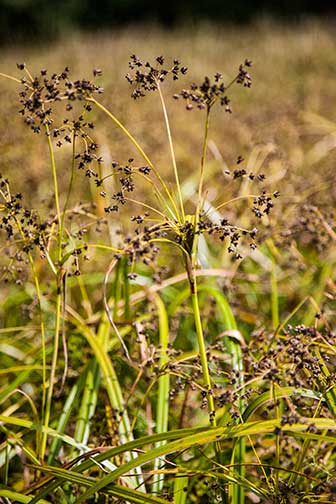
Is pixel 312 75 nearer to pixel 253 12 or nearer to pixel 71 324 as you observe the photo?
pixel 71 324

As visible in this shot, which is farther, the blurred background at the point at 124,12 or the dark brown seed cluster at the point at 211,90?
the blurred background at the point at 124,12

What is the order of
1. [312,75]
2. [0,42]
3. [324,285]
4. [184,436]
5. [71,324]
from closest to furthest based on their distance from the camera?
[184,436], [71,324], [324,285], [312,75], [0,42]

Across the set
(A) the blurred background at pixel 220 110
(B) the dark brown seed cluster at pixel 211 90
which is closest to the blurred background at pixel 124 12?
→ (A) the blurred background at pixel 220 110

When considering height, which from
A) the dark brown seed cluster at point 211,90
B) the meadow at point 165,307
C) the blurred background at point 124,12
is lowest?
the meadow at point 165,307

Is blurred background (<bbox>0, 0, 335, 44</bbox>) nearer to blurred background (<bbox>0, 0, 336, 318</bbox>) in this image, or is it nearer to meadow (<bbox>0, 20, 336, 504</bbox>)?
blurred background (<bbox>0, 0, 336, 318</bbox>)

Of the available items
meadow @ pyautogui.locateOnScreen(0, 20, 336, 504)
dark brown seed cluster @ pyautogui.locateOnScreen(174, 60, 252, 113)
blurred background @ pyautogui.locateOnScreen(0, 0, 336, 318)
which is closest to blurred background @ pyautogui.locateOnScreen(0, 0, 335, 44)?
blurred background @ pyautogui.locateOnScreen(0, 0, 336, 318)

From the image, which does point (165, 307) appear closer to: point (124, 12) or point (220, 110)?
point (220, 110)

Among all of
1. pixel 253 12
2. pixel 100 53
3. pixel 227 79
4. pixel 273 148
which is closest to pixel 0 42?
pixel 100 53

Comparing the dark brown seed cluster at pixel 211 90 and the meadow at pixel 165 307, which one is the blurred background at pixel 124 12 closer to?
the meadow at pixel 165 307

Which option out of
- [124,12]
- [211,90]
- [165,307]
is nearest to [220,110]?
[165,307]
